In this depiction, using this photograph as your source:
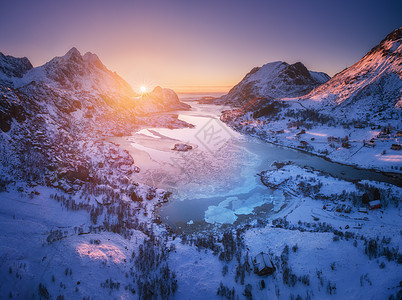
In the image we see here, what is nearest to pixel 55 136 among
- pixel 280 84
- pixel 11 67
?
pixel 11 67

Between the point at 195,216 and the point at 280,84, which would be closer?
the point at 195,216

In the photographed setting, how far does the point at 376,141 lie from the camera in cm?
3238

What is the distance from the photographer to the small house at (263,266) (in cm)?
868

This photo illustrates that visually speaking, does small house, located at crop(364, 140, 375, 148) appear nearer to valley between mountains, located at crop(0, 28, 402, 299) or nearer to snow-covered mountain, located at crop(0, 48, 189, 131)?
valley between mountains, located at crop(0, 28, 402, 299)

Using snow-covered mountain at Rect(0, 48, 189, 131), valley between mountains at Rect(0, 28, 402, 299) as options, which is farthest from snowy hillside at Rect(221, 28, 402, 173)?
snow-covered mountain at Rect(0, 48, 189, 131)

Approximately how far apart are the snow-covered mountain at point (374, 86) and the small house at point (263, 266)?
5228 cm

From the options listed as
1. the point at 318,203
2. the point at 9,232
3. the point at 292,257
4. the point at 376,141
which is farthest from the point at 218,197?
the point at 376,141

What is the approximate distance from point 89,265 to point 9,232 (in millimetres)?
4270

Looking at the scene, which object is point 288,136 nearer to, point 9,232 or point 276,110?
point 276,110

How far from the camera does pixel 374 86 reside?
183 feet

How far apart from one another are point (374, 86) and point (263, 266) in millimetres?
71210

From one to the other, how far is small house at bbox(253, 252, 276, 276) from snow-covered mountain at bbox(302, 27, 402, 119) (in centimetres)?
5228

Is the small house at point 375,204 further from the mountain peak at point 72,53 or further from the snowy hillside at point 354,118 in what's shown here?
the mountain peak at point 72,53

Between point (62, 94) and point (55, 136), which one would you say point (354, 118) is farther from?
point (62, 94)
